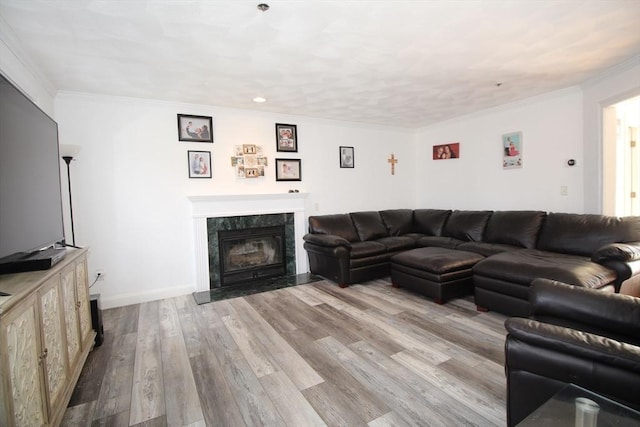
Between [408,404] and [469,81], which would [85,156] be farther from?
[469,81]

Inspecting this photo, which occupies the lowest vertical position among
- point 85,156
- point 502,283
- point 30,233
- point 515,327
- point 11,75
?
point 502,283

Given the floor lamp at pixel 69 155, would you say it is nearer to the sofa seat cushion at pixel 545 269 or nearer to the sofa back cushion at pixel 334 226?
the sofa back cushion at pixel 334 226

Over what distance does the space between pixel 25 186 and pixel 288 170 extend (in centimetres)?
316

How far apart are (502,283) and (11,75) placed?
4443mm

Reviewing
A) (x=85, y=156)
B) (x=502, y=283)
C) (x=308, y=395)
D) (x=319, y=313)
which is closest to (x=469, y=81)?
(x=502, y=283)

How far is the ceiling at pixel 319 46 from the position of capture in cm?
195

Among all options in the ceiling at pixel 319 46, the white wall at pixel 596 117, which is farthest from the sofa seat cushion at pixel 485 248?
the ceiling at pixel 319 46

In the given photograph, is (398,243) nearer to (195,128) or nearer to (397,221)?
(397,221)

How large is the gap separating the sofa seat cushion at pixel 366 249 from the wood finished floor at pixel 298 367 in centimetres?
77

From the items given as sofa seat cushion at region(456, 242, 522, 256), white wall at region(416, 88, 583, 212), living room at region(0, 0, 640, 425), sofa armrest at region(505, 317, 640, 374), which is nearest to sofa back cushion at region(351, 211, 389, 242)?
living room at region(0, 0, 640, 425)

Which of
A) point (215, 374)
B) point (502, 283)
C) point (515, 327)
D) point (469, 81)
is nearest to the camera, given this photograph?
point (515, 327)

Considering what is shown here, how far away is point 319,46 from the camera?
2.42 m

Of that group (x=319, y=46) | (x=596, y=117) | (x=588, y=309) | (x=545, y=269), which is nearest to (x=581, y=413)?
(x=588, y=309)

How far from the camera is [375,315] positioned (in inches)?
120
